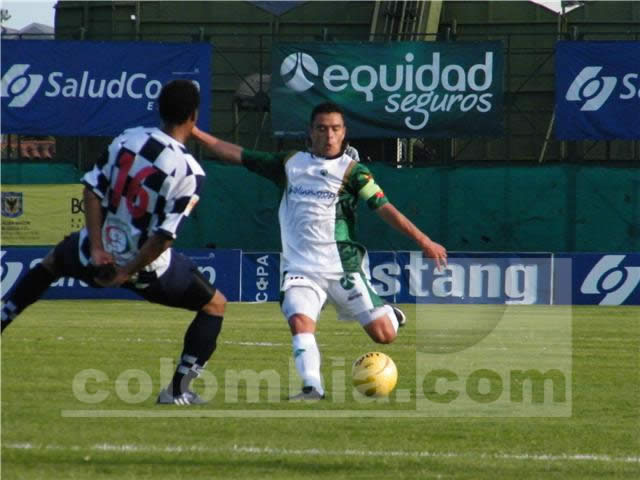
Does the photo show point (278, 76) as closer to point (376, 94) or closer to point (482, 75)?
point (376, 94)

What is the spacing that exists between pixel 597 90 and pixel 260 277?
8.13 metres

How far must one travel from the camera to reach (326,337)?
62.8ft

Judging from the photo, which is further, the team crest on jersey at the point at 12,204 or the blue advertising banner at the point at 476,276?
the team crest on jersey at the point at 12,204

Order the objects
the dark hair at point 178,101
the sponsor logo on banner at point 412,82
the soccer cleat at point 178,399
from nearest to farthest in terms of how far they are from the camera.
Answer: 1. the dark hair at point 178,101
2. the soccer cleat at point 178,399
3. the sponsor logo on banner at point 412,82

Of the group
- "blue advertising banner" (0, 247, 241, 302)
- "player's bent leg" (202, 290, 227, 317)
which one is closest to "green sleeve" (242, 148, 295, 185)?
"player's bent leg" (202, 290, 227, 317)

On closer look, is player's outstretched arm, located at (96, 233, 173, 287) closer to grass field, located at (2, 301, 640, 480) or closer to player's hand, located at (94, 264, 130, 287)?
player's hand, located at (94, 264, 130, 287)

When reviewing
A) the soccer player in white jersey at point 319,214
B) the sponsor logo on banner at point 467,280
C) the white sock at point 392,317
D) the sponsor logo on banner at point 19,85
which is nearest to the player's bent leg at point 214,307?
the soccer player in white jersey at point 319,214

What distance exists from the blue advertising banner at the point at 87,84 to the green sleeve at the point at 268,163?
20986 mm

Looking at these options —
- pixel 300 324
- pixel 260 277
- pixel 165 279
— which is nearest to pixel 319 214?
pixel 300 324

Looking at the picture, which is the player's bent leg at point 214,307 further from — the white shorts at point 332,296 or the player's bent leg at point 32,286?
the player's bent leg at point 32,286

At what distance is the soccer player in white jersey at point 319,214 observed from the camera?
1091cm

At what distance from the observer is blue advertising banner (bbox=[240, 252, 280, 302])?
30.2 metres

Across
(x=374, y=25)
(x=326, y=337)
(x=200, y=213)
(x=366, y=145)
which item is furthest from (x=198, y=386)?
(x=374, y=25)

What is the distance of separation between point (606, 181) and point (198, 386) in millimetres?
20697
